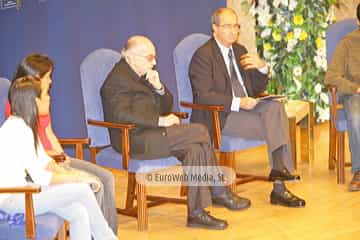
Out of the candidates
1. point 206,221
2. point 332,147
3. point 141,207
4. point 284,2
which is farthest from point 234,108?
point 284,2

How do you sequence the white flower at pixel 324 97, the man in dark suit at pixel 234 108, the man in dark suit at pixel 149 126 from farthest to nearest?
the white flower at pixel 324 97 < the man in dark suit at pixel 234 108 < the man in dark suit at pixel 149 126

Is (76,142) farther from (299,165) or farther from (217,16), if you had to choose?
(299,165)

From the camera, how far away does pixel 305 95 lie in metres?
7.72

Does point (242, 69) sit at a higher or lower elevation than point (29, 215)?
higher

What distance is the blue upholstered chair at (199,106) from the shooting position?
5488 millimetres

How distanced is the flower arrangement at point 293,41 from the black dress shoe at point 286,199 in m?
2.05

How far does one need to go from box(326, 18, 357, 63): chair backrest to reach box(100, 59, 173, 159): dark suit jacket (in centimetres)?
187

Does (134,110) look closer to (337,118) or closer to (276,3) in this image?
(337,118)

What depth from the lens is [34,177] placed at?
151 inches

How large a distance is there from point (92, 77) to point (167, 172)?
123cm

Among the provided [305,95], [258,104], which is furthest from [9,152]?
[305,95]

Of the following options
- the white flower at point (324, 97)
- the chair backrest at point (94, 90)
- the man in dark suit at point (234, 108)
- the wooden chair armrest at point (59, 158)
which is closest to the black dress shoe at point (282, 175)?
the man in dark suit at point (234, 108)

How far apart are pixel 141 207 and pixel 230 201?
0.69 m

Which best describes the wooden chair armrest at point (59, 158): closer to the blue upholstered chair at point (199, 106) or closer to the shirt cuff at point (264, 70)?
the blue upholstered chair at point (199, 106)
